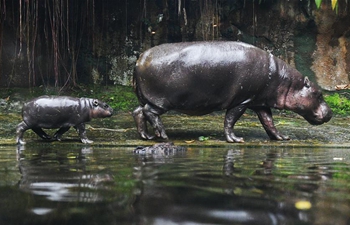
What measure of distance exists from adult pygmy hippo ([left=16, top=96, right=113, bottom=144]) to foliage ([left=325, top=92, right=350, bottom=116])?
15.3 feet

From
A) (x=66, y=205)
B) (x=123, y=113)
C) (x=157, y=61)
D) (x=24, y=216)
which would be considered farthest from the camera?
(x=123, y=113)

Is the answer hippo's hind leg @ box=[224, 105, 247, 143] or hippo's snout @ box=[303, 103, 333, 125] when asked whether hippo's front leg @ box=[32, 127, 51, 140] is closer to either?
hippo's hind leg @ box=[224, 105, 247, 143]

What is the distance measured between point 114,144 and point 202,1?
4.40m

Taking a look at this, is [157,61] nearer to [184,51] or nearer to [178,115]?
[184,51]

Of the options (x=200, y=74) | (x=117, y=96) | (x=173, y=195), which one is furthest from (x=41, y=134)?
(x=173, y=195)

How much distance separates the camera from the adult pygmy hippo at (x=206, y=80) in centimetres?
496

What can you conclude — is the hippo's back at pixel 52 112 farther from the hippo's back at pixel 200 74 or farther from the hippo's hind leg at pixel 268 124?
the hippo's hind leg at pixel 268 124

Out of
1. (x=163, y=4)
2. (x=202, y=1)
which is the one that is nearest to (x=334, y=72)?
(x=202, y=1)

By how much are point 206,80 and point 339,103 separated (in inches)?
145

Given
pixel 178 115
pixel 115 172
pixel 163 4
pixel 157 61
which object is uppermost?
pixel 163 4

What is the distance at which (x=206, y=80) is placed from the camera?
16.4 ft

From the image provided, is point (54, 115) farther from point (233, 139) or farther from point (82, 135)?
point (233, 139)

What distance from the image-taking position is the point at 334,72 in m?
8.05

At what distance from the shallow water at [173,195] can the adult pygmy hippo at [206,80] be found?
254 centimetres
